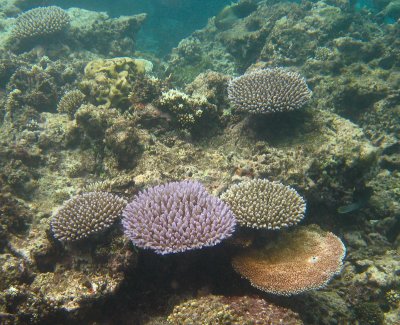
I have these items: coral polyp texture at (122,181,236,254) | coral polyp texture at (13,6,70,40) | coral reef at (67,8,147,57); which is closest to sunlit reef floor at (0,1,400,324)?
coral polyp texture at (122,181,236,254)

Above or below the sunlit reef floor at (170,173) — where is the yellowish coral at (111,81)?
above

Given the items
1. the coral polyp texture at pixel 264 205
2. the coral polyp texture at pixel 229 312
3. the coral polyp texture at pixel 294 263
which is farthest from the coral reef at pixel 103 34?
the coral polyp texture at pixel 229 312

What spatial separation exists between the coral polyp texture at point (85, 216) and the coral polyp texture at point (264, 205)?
5.08 feet

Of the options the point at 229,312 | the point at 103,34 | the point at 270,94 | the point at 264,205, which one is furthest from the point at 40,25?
the point at 229,312

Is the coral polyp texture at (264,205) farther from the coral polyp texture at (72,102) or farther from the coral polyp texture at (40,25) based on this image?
the coral polyp texture at (40,25)

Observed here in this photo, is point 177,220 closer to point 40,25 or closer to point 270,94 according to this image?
point 270,94

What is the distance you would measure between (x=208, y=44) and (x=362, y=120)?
1039 cm

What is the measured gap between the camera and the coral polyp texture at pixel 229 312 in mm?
3359

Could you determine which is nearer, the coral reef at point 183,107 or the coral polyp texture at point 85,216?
the coral polyp texture at point 85,216

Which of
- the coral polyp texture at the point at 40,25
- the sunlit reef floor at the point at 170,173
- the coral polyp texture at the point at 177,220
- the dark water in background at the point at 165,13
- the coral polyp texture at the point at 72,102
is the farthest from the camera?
the dark water in background at the point at 165,13

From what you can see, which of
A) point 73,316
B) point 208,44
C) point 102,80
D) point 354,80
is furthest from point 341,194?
point 208,44

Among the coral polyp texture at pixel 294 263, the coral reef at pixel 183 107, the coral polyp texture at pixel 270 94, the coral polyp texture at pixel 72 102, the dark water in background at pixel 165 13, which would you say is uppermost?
the dark water in background at pixel 165 13

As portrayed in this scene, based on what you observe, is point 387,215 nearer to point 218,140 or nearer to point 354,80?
point 218,140

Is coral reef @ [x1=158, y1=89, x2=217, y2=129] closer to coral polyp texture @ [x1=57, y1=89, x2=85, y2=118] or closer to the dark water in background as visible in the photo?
coral polyp texture @ [x1=57, y1=89, x2=85, y2=118]
